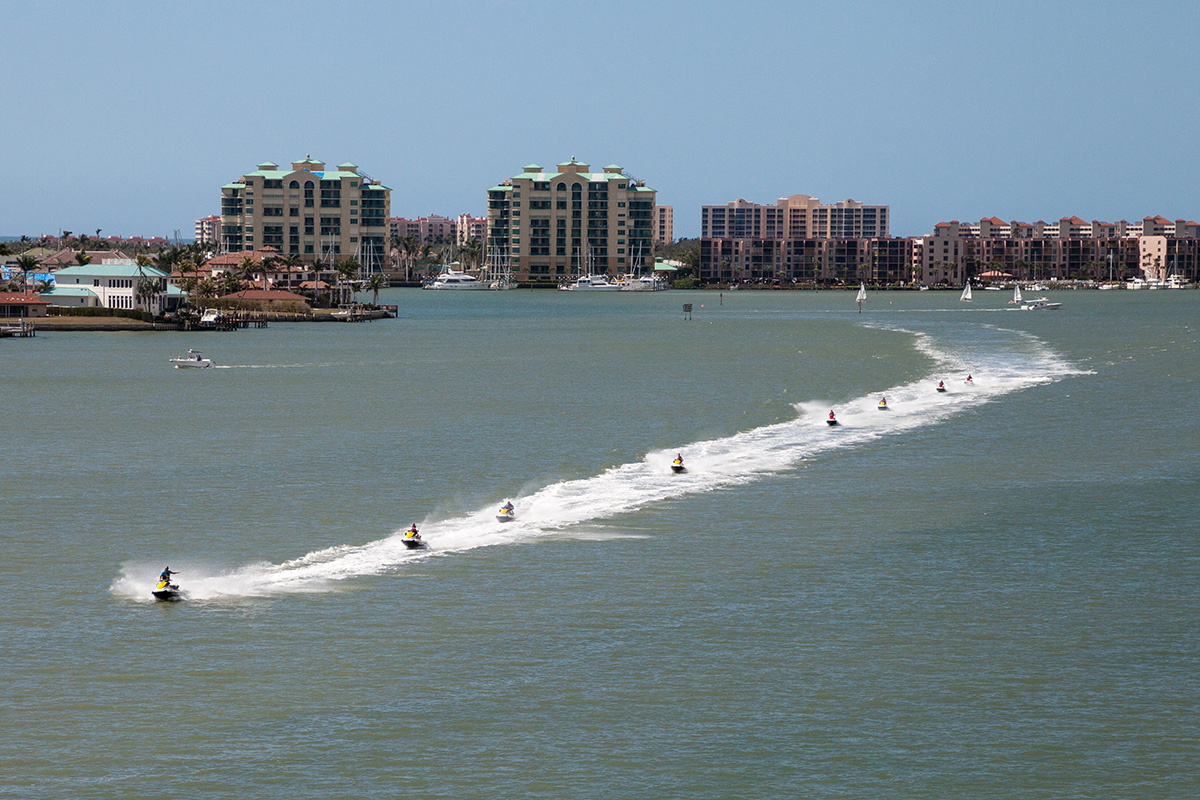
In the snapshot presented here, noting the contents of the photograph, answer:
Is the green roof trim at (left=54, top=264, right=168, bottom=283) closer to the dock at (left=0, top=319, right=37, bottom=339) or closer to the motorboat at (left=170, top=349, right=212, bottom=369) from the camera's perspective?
the dock at (left=0, top=319, right=37, bottom=339)

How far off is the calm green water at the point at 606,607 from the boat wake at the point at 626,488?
0.17m

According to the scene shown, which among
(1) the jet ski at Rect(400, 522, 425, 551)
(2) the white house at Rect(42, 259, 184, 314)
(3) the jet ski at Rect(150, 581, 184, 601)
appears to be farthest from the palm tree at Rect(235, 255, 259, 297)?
(3) the jet ski at Rect(150, 581, 184, 601)

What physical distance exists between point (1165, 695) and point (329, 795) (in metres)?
12.8

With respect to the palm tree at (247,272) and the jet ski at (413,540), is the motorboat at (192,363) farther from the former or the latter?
the palm tree at (247,272)

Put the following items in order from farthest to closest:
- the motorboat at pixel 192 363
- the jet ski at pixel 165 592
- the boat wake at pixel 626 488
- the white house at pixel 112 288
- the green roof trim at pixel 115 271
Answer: the white house at pixel 112 288
the green roof trim at pixel 115 271
the motorboat at pixel 192 363
the boat wake at pixel 626 488
the jet ski at pixel 165 592

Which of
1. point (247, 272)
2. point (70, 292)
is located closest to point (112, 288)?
point (70, 292)

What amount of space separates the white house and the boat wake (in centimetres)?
8824

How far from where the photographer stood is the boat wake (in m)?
29.8

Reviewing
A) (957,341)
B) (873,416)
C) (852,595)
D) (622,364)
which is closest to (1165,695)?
(852,595)

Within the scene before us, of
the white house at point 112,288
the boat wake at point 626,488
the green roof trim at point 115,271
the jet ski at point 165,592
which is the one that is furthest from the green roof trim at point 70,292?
the jet ski at point 165,592

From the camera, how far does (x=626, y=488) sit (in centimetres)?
4075

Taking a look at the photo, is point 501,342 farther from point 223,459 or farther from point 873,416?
point 223,459

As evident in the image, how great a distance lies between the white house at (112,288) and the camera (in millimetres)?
141000

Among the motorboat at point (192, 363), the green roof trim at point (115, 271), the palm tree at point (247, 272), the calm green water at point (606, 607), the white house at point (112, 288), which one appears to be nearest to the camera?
the calm green water at point (606, 607)
